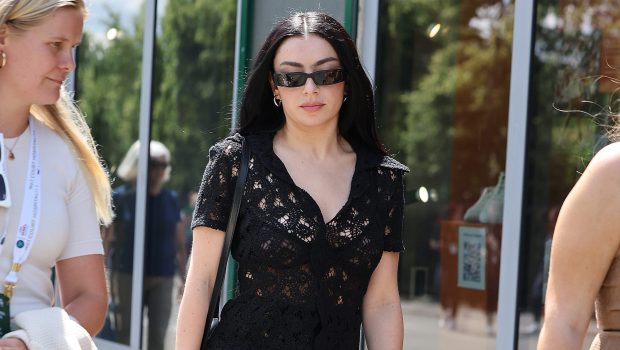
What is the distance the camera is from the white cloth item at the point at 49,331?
2482mm

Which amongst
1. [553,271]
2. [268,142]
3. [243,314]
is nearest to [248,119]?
[268,142]

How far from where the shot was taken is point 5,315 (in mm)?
2561

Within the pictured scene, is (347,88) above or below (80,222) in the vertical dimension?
above

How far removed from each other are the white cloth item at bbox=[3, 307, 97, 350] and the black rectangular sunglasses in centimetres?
87

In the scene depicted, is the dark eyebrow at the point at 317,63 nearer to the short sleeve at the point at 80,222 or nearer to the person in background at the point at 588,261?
the short sleeve at the point at 80,222

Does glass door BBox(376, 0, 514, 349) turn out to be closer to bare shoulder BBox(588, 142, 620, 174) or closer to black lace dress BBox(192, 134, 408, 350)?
black lace dress BBox(192, 134, 408, 350)

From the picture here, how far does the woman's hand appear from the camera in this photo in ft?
8.11

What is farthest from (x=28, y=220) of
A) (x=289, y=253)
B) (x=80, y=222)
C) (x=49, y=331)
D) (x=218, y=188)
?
(x=289, y=253)

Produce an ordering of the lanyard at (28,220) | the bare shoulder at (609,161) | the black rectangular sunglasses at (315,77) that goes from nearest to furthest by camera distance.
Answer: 1. the bare shoulder at (609,161)
2. the lanyard at (28,220)
3. the black rectangular sunglasses at (315,77)

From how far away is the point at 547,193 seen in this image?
4.66 meters

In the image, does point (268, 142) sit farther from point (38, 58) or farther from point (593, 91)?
point (593, 91)

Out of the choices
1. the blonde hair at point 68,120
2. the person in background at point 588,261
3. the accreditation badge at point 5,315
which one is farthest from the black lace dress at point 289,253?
the person in background at point 588,261

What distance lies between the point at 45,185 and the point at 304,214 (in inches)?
26.8

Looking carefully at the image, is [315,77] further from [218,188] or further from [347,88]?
[218,188]
